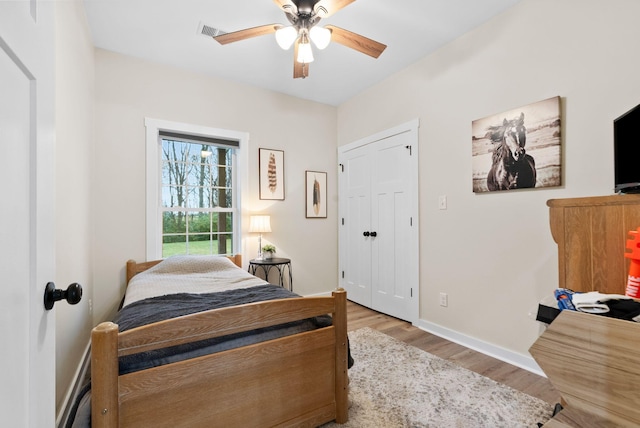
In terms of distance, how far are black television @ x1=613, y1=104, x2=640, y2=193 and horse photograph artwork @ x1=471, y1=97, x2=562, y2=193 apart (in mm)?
506

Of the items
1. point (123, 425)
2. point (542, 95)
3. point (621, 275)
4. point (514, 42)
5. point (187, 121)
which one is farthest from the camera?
point (187, 121)

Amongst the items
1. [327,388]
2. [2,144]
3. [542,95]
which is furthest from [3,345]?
[542,95]

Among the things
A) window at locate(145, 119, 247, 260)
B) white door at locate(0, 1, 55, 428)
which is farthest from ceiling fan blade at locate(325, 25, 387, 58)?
window at locate(145, 119, 247, 260)

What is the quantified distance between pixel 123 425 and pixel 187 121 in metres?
2.95

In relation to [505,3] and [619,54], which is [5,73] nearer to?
[619,54]

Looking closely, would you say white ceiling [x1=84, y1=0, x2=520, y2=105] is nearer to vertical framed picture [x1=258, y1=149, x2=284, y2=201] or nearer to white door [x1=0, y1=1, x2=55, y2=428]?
vertical framed picture [x1=258, y1=149, x2=284, y2=201]

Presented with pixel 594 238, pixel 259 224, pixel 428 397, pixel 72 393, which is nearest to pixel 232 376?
pixel 428 397

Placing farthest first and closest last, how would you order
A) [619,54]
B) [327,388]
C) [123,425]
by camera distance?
[619,54] → [327,388] → [123,425]

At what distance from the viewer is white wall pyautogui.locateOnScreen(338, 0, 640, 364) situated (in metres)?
1.89

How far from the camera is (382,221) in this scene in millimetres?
3580

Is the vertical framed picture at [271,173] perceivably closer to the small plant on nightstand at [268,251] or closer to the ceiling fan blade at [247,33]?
the small plant on nightstand at [268,251]

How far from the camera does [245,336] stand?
1.45 m

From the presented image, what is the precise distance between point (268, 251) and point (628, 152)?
3171 millimetres

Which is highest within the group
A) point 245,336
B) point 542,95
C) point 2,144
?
point 542,95
